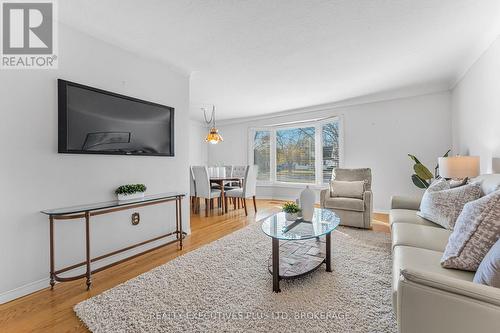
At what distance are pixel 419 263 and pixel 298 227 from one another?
925mm

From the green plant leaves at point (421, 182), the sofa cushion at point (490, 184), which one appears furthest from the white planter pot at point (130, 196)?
the green plant leaves at point (421, 182)

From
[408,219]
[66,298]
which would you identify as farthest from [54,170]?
[408,219]

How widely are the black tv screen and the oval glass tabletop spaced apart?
1.73 m

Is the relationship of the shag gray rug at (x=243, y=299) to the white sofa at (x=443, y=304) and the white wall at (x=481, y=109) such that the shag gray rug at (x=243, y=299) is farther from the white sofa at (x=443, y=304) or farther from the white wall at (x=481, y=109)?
the white wall at (x=481, y=109)

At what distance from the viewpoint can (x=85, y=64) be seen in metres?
2.20

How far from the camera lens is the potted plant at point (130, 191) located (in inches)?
→ 92.7

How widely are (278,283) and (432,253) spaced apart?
1.09m

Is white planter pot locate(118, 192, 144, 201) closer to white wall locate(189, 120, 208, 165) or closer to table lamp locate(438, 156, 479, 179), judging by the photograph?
table lamp locate(438, 156, 479, 179)

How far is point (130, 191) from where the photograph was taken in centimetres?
240

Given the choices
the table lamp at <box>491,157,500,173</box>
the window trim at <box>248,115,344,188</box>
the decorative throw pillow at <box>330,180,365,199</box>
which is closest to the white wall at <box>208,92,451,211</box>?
the window trim at <box>248,115,344,188</box>

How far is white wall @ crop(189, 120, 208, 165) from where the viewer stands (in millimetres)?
6660

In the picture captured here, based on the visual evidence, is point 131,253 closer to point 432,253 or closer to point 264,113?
point 432,253

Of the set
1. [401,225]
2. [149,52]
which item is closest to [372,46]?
[401,225]

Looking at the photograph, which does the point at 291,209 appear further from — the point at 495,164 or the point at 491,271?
the point at 495,164
